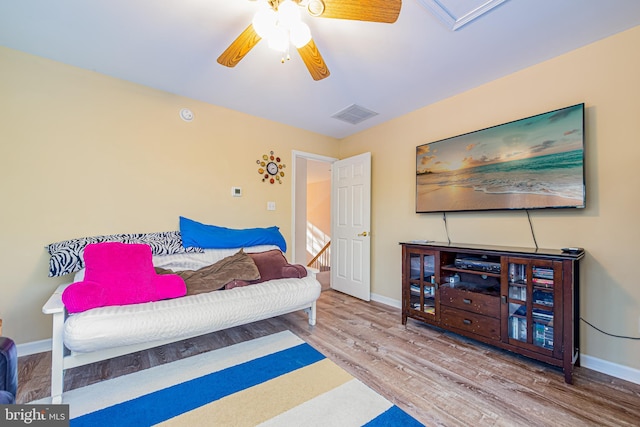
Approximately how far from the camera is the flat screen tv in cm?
190

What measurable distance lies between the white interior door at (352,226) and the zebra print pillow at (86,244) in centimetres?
200

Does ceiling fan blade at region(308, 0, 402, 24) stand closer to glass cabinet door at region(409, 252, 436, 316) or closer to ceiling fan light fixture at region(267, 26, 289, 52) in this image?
ceiling fan light fixture at region(267, 26, 289, 52)

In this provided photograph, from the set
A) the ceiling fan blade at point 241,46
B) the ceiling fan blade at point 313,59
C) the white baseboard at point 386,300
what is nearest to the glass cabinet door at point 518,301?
the white baseboard at point 386,300

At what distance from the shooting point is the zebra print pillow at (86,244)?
200 cm

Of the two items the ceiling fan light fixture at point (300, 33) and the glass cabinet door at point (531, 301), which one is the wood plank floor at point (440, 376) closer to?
the glass cabinet door at point (531, 301)

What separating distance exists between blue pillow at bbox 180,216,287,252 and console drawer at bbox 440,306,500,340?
1.96 m

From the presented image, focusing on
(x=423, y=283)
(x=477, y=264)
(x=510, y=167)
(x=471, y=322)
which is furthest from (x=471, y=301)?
(x=510, y=167)

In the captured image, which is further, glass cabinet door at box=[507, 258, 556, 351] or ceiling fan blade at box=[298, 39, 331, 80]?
glass cabinet door at box=[507, 258, 556, 351]

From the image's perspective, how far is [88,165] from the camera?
7.48 feet

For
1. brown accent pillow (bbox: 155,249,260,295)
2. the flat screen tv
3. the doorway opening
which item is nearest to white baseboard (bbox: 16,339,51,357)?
brown accent pillow (bbox: 155,249,260,295)

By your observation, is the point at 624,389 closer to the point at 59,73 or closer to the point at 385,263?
the point at 385,263

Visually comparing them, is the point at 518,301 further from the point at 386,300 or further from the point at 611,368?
the point at 386,300

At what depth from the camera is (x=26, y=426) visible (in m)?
0.98

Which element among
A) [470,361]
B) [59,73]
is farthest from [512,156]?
[59,73]
